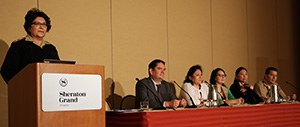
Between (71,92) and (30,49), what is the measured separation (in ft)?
2.57

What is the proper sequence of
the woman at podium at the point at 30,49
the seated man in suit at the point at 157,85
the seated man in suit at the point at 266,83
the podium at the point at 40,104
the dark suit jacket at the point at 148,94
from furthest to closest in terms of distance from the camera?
1. the seated man in suit at the point at 266,83
2. the seated man in suit at the point at 157,85
3. the dark suit jacket at the point at 148,94
4. the woman at podium at the point at 30,49
5. the podium at the point at 40,104

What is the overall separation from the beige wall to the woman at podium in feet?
3.83

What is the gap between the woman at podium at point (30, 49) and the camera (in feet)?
7.52

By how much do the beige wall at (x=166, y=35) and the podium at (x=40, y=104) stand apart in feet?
5.89

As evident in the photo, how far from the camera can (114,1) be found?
172 inches

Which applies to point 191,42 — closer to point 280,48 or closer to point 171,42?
point 171,42

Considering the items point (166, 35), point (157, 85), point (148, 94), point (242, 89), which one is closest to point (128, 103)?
point (157, 85)

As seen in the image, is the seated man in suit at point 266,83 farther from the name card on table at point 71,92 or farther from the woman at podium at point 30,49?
the name card on table at point 71,92

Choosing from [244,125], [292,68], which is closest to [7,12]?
[244,125]

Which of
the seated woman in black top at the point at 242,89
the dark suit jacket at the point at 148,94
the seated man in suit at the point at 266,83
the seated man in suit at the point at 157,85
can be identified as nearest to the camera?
the dark suit jacket at the point at 148,94

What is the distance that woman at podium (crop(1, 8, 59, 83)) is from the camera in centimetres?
229

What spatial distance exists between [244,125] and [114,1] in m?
2.41

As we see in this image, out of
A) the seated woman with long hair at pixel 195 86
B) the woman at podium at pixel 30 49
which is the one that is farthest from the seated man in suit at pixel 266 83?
the woman at podium at pixel 30 49

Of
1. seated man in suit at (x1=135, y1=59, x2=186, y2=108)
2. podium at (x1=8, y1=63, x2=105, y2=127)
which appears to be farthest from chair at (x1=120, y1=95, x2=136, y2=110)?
podium at (x1=8, y1=63, x2=105, y2=127)
